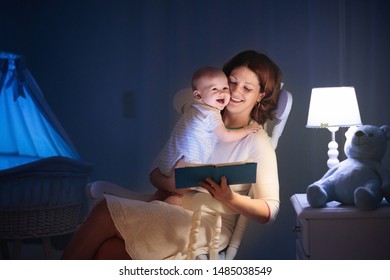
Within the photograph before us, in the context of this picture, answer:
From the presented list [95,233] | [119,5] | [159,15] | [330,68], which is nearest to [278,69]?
[330,68]

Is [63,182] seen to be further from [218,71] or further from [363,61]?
[363,61]

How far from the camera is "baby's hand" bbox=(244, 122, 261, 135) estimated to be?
7.64ft

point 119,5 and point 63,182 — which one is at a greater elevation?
point 119,5

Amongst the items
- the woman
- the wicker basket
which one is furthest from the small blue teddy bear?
the wicker basket

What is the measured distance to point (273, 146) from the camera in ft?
7.72

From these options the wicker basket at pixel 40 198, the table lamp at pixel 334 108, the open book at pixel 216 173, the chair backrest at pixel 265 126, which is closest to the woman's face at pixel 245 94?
the chair backrest at pixel 265 126

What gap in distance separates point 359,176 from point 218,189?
580 millimetres

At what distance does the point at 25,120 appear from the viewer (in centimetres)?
260

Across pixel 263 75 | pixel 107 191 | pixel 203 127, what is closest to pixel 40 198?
pixel 107 191

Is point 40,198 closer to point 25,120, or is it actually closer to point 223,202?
point 25,120

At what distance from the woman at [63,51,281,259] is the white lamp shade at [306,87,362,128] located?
0.63ft
